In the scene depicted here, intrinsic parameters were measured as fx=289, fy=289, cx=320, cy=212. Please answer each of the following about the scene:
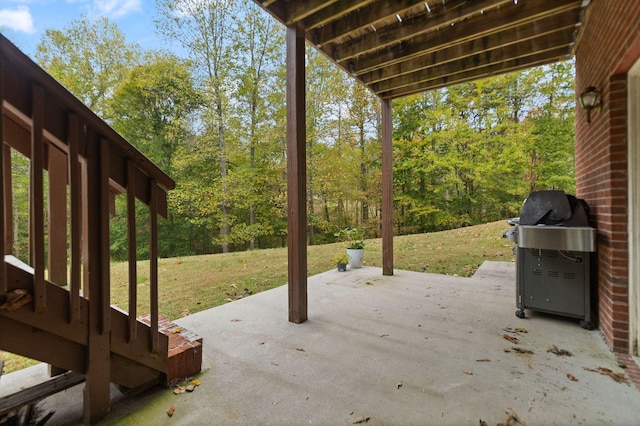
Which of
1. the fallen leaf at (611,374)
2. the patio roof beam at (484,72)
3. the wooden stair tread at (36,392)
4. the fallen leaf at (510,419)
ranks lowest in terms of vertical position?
the fallen leaf at (510,419)

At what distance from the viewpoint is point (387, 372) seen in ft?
6.41

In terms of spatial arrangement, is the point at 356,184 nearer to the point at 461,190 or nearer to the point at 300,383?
the point at 461,190

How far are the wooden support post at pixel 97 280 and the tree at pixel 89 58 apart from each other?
8.51m

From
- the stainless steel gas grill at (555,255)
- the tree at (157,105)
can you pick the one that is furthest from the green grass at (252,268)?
the tree at (157,105)

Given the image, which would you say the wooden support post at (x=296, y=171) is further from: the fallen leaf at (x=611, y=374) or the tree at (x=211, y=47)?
the tree at (x=211, y=47)

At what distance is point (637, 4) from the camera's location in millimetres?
1687

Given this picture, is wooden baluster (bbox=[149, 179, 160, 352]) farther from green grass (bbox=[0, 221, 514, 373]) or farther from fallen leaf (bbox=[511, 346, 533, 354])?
fallen leaf (bbox=[511, 346, 533, 354])

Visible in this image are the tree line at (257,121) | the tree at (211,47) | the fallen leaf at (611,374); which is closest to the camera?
the fallen leaf at (611,374)

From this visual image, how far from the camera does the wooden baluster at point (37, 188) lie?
1.24 metres

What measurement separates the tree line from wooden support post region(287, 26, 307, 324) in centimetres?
672

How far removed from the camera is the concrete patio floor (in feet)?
5.12

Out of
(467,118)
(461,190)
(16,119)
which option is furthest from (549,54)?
(461,190)

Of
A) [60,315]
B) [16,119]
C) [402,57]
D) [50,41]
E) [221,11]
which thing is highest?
[221,11]

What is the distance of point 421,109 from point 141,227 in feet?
35.6
